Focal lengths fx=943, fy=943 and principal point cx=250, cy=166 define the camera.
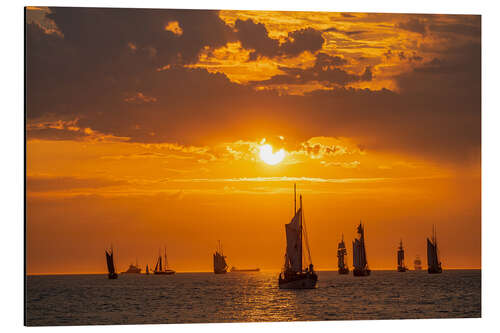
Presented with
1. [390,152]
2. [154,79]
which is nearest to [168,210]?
[154,79]

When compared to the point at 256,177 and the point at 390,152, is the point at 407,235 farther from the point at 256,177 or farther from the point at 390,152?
the point at 256,177

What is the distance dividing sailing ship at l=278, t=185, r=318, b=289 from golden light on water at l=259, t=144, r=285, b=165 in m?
0.68

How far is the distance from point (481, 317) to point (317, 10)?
20.5 ft

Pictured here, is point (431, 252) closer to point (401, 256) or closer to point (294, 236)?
point (401, 256)

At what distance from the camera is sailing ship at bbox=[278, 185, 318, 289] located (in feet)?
59.6

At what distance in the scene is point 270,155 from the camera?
672 inches

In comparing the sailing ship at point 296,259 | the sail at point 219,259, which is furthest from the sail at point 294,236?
the sail at point 219,259

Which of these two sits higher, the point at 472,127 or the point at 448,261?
the point at 472,127

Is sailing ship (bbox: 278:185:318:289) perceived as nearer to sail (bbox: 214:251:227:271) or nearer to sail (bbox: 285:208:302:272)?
sail (bbox: 285:208:302:272)

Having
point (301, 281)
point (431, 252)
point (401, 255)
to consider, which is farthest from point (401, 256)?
point (301, 281)

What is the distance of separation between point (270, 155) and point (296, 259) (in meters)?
5.92

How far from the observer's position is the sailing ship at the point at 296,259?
18.2 metres

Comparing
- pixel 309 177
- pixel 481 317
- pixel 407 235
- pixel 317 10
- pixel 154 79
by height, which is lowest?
pixel 481 317
